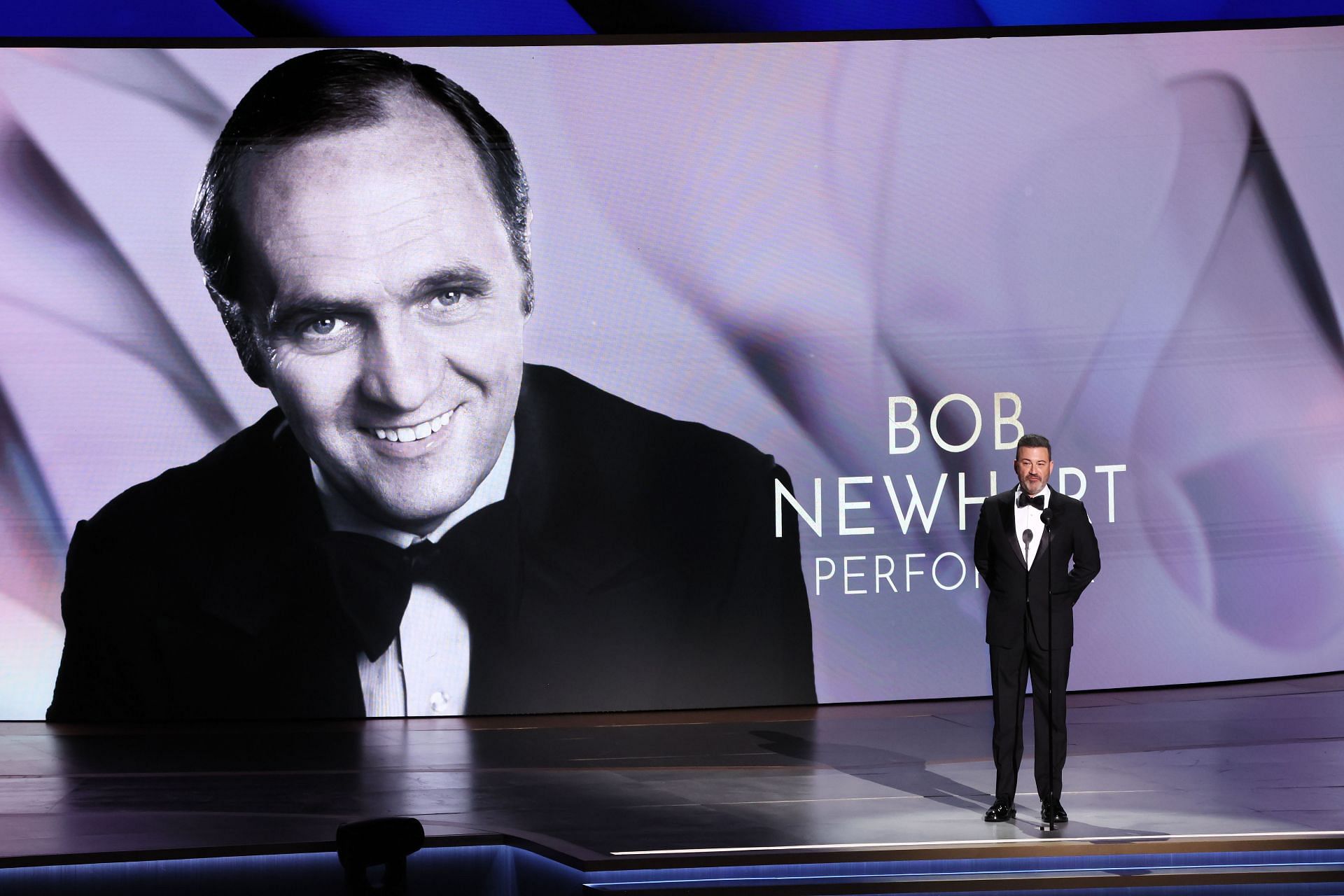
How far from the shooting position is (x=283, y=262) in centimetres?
751

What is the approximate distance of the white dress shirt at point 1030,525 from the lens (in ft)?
16.5

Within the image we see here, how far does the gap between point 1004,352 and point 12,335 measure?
5.05 m

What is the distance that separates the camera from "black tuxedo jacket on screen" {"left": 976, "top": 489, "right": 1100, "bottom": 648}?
5.00 meters

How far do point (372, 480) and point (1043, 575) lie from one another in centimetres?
378

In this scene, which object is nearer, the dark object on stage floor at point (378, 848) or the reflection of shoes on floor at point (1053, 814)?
the dark object on stage floor at point (378, 848)

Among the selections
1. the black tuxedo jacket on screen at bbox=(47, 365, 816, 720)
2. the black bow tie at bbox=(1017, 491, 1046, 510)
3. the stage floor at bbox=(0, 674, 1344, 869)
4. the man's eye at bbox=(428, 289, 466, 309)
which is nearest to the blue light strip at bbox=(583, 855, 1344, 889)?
the stage floor at bbox=(0, 674, 1344, 869)

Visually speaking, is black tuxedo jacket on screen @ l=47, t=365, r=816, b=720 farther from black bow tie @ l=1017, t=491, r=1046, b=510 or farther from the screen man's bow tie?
black bow tie @ l=1017, t=491, r=1046, b=510

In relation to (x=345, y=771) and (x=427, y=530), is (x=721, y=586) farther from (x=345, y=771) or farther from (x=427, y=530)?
(x=345, y=771)

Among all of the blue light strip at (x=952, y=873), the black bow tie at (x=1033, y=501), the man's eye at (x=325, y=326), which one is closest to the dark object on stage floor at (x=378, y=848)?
the blue light strip at (x=952, y=873)

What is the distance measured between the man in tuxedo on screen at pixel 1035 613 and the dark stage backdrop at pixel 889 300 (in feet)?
9.15

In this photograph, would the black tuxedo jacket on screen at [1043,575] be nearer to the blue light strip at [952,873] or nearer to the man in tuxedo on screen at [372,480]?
the blue light strip at [952,873]

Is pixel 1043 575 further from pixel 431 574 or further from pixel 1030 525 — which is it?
pixel 431 574

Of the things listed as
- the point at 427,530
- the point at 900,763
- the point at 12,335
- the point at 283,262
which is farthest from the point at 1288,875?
the point at 12,335

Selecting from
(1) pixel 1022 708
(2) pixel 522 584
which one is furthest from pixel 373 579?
(1) pixel 1022 708
